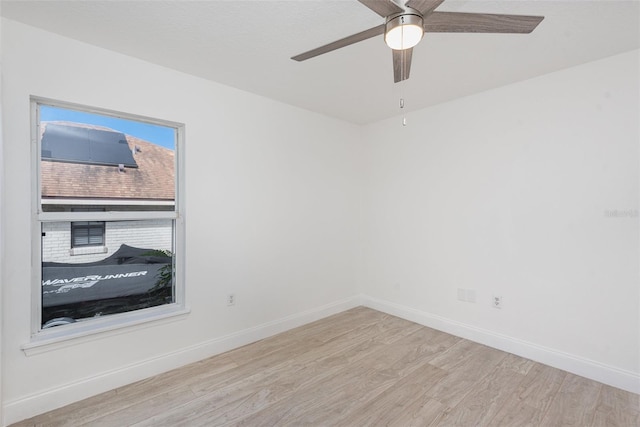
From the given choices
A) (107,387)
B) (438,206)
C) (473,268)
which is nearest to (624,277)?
(473,268)

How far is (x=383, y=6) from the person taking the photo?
4.44ft

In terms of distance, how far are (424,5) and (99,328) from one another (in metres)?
2.92

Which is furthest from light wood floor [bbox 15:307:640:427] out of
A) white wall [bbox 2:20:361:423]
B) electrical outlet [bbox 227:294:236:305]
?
electrical outlet [bbox 227:294:236:305]

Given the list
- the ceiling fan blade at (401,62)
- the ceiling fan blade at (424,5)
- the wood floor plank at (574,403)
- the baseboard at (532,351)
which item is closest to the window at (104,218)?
the ceiling fan blade at (401,62)

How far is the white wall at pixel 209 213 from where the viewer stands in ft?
6.57

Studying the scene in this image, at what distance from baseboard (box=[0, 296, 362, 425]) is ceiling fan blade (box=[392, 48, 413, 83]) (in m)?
2.68

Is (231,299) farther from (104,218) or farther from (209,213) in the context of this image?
(104,218)

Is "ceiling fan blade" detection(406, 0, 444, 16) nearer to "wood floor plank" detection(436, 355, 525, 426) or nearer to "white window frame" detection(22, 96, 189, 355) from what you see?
"white window frame" detection(22, 96, 189, 355)

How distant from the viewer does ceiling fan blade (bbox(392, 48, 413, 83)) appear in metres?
1.67

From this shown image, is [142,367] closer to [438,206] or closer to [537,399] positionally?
[537,399]

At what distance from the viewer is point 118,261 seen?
2504 mm

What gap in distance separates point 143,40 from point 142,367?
2494mm

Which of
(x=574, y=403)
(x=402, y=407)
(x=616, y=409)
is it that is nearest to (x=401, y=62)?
(x=402, y=407)

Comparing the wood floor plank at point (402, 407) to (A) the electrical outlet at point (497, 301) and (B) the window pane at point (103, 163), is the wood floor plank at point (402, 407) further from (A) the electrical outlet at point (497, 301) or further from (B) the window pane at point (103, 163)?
(B) the window pane at point (103, 163)
